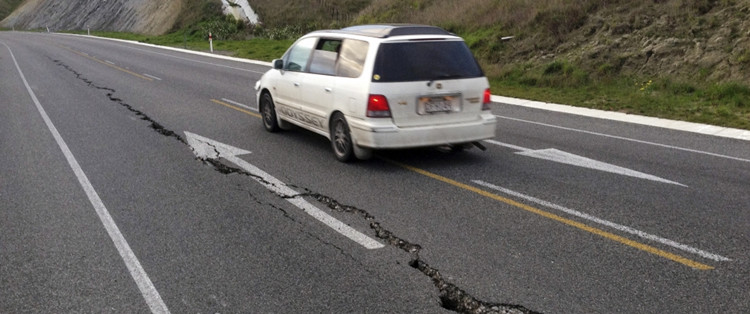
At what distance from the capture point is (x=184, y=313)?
425cm

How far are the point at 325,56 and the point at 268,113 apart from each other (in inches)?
87.5

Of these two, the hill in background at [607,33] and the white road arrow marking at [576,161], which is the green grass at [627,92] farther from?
the white road arrow marking at [576,161]

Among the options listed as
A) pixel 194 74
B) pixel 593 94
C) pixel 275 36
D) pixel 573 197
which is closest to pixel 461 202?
pixel 573 197

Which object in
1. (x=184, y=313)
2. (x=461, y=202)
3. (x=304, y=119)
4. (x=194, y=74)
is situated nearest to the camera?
(x=184, y=313)

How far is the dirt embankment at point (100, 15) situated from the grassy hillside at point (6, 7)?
1194 centimetres

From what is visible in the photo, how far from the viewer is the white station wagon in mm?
7785

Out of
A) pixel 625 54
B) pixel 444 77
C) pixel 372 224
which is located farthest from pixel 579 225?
pixel 625 54

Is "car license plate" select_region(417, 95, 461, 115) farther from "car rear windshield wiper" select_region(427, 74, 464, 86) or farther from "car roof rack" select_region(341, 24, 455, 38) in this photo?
"car roof rack" select_region(341, 24, 455, 38)

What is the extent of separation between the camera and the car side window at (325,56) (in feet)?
28.5

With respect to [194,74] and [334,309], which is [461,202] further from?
[194,74]

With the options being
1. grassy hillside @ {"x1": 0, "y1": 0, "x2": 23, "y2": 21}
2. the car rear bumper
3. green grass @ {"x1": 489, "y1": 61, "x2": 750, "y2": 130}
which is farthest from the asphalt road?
grassy hillside @ {"x1": 0, "y1": 0, "x2": 23, "y2": 21}

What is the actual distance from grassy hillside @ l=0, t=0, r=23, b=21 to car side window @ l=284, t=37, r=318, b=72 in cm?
10898

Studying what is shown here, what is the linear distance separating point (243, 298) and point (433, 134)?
400cm

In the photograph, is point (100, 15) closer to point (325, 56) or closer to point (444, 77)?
point (325, 56)
